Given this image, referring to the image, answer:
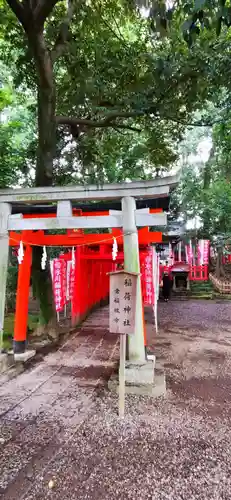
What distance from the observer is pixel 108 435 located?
4023 millimetres

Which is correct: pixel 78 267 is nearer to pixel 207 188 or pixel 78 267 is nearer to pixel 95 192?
pixel 95 192

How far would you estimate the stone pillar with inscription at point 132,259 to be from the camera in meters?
5.46

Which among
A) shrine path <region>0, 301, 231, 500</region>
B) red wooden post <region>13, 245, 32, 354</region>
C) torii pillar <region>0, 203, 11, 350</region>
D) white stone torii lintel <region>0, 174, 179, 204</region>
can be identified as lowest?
shrine path <region>0, 301, 231, 500</region>

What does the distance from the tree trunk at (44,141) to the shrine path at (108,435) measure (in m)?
1.92

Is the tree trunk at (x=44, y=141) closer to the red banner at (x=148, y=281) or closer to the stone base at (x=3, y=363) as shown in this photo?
the stone base at (x=3, y=363)

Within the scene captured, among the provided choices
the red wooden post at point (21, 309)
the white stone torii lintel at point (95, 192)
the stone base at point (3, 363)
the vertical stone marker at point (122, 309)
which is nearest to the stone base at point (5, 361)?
the stone base at point (3, 363)

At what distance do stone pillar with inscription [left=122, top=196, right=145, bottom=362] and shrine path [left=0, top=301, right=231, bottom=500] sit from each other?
731 mm

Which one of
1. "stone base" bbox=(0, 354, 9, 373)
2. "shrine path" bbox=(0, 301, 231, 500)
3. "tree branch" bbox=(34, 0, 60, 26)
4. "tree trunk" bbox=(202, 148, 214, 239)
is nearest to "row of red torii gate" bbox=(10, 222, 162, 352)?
"stone base" bbox=(0, 354, 9, 373)

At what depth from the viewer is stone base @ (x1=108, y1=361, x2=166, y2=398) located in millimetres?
5258

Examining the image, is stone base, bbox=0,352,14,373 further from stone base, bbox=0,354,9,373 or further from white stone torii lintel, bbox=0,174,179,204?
white stone torii lintel, bbox=0,174,179,204

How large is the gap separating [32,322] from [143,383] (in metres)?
6.86

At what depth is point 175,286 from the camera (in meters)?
20.5

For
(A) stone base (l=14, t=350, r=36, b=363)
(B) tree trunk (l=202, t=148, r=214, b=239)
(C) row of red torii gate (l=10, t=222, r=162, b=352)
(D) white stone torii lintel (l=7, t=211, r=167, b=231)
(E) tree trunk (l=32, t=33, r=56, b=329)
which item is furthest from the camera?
(B) tree trunk (l=202, t=148, r=214, b=239)

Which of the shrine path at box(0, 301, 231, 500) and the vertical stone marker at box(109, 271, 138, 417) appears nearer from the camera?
the shrine path at box(0, 301, 231, 500)
